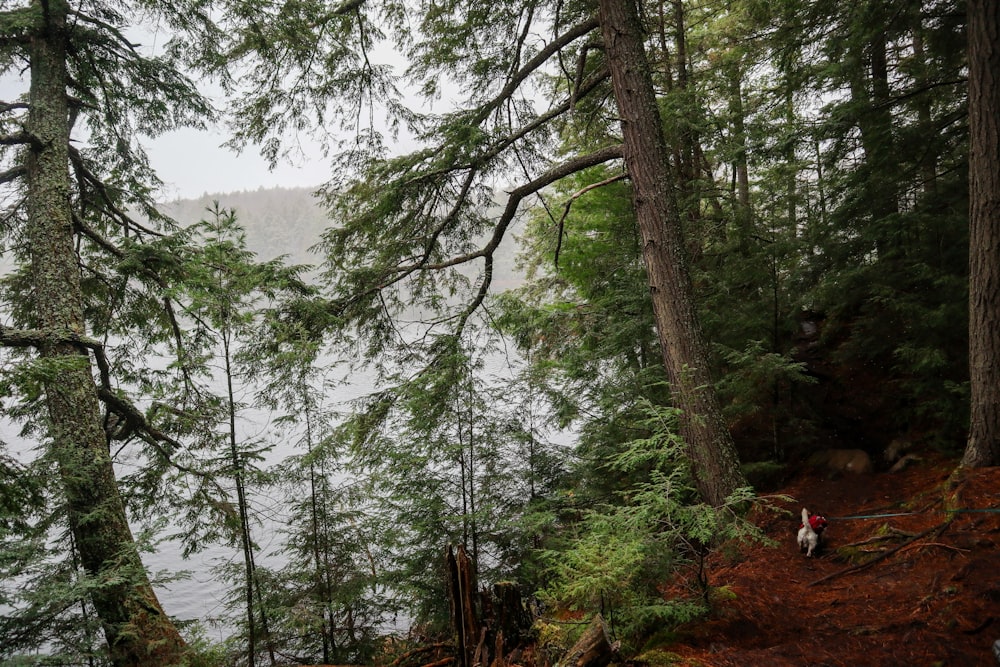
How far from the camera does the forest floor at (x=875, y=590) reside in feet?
8.74

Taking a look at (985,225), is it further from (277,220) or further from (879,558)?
(277,220)

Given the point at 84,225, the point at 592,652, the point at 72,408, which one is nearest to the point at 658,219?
the point at 592,652

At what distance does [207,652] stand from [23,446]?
1348cm

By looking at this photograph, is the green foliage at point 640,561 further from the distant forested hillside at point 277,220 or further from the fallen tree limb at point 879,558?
the distant forested hillside at point 277,220

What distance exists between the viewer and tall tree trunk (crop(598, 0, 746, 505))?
454cm

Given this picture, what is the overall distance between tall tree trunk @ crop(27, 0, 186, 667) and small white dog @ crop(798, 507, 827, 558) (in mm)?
6062

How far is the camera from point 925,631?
107 inches

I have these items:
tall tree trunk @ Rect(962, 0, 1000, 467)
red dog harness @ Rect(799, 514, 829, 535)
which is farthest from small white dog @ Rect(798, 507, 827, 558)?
tall tree trunk @ Rect(962, 0, 1000, 467)

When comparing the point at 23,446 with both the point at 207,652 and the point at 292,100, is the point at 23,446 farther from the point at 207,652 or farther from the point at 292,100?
the point at 292,100

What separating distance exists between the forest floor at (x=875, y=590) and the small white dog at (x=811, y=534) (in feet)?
0.30

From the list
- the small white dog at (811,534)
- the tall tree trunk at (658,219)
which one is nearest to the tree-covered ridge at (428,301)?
the tall tree trunk at (658,219)

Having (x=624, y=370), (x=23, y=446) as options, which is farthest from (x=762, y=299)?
(x=23, y=446)

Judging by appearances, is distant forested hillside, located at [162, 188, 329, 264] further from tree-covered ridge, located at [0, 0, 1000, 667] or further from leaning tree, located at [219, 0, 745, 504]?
leaning tree, located at [219, 0, 745, 504]

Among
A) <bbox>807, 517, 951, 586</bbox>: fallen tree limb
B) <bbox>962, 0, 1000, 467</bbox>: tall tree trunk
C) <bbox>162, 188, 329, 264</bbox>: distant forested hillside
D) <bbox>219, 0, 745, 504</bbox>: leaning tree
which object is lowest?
<bbox>807, 517, 951, 586</bbox>: fallen tree limb
